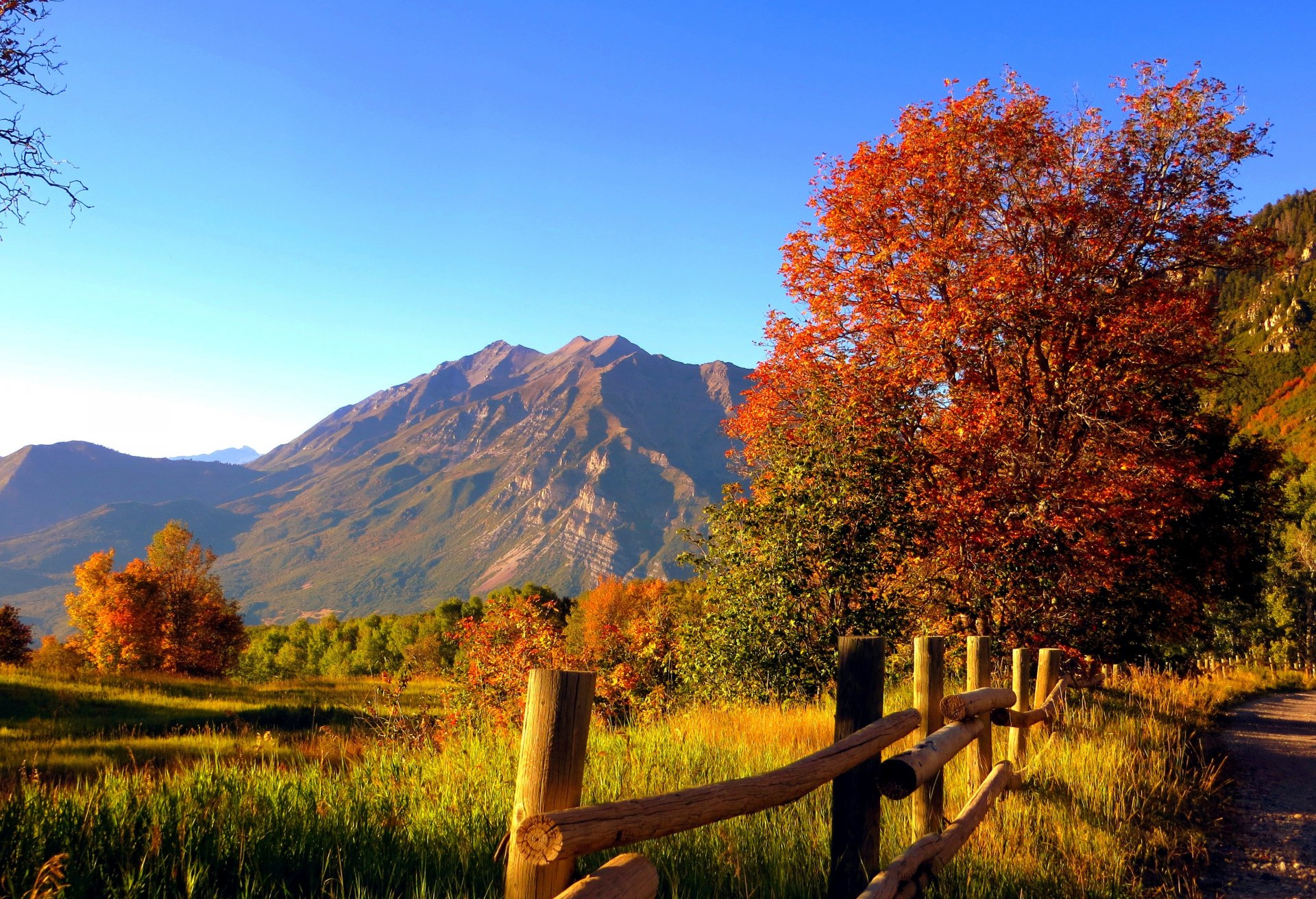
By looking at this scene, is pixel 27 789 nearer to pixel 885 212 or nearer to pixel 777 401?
pixel 777 401

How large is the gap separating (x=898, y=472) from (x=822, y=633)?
3.22 metres

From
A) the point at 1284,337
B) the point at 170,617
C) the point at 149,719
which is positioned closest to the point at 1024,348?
the point at 149,719

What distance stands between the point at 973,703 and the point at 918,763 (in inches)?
72.5

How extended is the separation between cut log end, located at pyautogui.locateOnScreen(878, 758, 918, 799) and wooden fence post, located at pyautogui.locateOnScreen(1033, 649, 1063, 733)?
4977mm

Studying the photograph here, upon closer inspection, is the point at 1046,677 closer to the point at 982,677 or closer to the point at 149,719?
the point at 982,677

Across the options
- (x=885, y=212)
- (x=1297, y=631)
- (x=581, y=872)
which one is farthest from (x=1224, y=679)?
(x=1297, y=631)

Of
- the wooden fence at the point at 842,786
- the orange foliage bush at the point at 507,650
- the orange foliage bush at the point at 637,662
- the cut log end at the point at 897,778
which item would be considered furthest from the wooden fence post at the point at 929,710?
the orange foliage bush at the point at 507,650

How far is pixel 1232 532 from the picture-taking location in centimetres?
1786

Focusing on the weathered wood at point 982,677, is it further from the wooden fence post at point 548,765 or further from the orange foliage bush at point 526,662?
the wooden fence post at point 548,765

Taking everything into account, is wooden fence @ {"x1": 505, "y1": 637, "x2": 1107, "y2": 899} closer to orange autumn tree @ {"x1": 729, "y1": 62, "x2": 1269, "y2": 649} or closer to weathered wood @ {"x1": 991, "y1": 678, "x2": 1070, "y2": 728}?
weathered wood @ {"x1": 991, "y1": 678, "x2": 1070, "y2": 728}

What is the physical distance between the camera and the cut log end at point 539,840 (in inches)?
83.0

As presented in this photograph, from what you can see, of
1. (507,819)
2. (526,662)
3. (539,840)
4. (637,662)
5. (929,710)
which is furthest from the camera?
(637,662)

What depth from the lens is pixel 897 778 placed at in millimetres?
3885

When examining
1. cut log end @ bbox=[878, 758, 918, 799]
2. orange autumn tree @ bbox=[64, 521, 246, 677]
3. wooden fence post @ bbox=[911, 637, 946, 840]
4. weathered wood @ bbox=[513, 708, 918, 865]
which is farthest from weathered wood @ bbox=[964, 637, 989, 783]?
orange autumn tree @ bbox=[64, 521, 246, 677]
